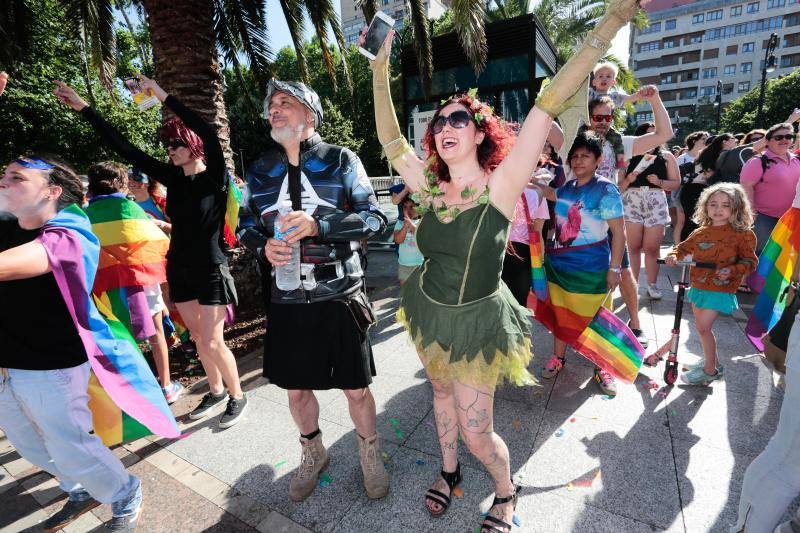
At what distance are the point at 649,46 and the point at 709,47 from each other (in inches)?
332

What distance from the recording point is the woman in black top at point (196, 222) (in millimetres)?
2947

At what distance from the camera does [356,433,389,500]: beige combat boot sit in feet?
7.60

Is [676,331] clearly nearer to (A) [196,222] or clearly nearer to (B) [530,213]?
(B) [530,213]

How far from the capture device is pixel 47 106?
16.0m

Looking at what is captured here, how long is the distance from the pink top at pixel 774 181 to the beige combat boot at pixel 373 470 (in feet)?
17.2

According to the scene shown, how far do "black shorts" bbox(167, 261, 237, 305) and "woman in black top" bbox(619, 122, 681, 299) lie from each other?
435 cm

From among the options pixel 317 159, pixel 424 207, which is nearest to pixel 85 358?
pixel 317 159

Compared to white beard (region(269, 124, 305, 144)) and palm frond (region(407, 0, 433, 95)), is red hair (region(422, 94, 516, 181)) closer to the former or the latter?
white beard (region(269, 124, 305, 144))

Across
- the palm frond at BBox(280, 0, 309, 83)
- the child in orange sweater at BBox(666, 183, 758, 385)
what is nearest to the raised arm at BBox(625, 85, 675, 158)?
the child in orange sweater at BBox(666, 183, 758, 385)

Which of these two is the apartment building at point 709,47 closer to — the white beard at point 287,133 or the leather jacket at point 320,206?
the leather jacket at point 320,206

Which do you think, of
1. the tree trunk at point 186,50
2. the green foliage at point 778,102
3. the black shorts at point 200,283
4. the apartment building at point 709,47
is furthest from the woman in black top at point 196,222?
the apartment building at point 709,47

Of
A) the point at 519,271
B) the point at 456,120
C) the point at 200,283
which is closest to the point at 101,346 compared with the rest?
the point at 200,283

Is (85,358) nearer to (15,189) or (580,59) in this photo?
(15,189)

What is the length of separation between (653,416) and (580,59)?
2.57 m
